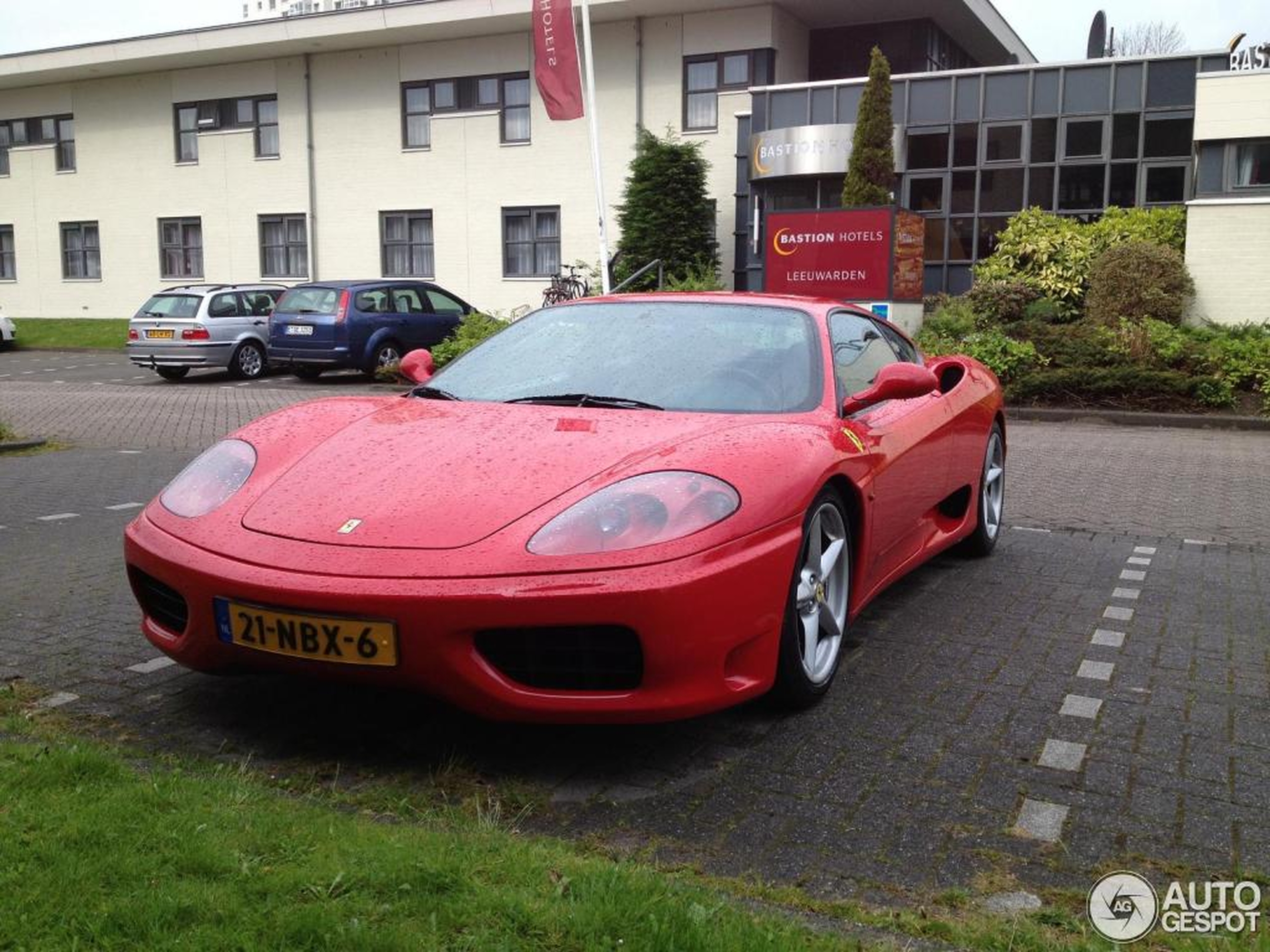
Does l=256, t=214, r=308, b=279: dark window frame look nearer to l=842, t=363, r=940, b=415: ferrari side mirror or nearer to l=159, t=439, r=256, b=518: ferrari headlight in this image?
l=159, t=439, r=256, b=518: ferrari headlight

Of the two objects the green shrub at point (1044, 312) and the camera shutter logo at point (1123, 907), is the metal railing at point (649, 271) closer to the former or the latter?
the green shrub at point (1044, 312)

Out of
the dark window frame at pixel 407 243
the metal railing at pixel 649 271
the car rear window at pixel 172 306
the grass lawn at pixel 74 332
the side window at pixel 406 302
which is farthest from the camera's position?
the dark window frame at pixel 407 243

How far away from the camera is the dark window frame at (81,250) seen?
34.8 m

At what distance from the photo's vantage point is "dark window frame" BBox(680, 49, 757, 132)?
1023 inches

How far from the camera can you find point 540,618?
3.02 metres

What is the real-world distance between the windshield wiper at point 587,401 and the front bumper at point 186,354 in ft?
56.4

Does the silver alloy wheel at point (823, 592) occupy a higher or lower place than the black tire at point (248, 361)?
higher

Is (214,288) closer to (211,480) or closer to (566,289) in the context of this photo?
(566,289)

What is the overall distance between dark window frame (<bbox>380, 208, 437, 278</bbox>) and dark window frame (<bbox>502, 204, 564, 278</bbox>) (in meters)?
1.99

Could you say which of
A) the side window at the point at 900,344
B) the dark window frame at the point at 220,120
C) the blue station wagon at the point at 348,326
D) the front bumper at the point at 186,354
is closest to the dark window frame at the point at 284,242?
the dark window frame at the point at 220,120

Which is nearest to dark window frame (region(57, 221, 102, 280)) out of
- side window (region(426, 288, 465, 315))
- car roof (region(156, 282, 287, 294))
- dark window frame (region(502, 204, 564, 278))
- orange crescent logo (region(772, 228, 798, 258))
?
dark window frame (region(502, 204, 564, 278))

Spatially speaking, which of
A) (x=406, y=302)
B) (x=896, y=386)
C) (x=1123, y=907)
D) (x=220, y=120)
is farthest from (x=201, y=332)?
(x=1123, y=907)

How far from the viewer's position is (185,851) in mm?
2578

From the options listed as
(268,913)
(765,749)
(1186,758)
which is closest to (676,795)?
(765,749)
